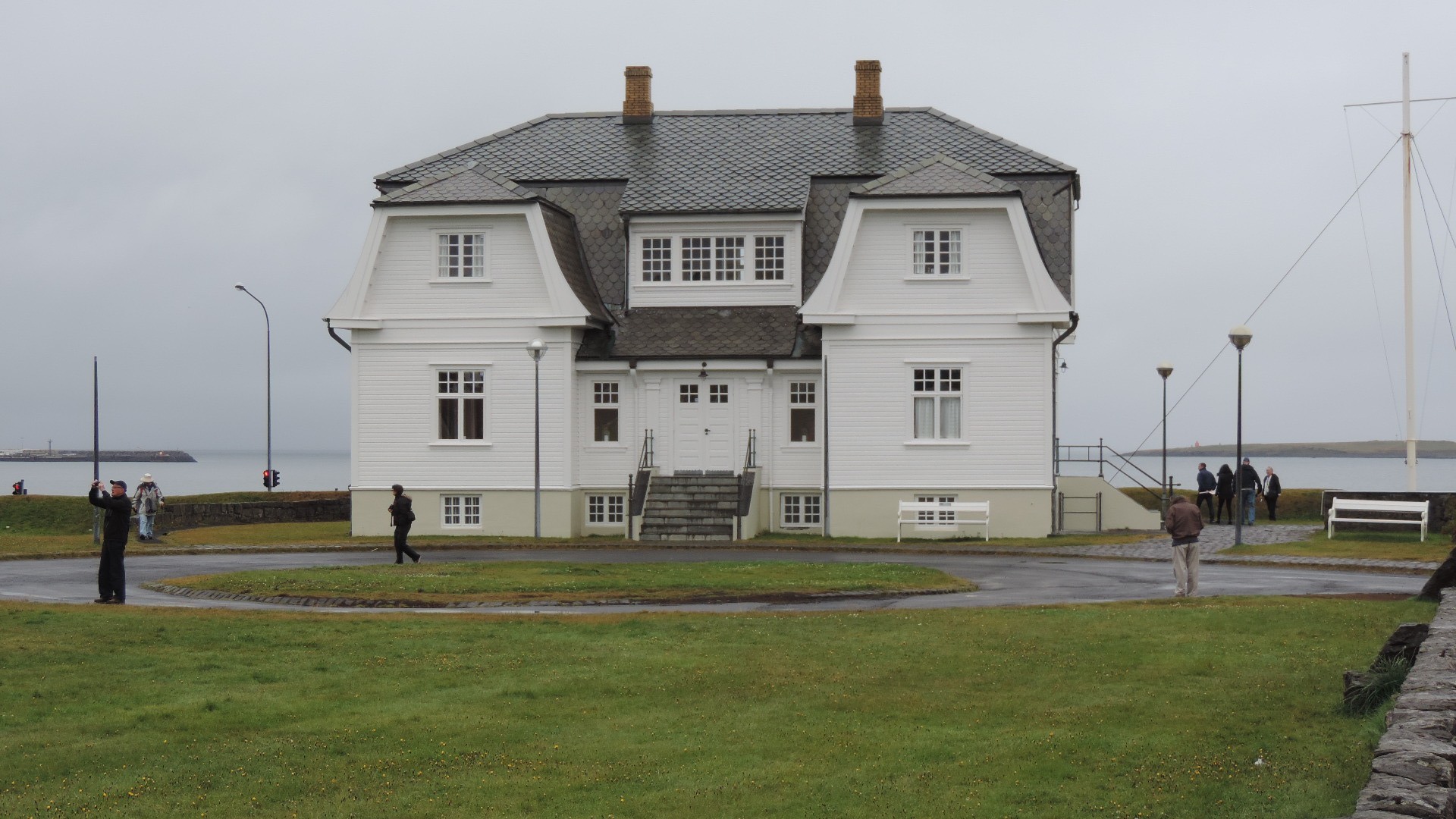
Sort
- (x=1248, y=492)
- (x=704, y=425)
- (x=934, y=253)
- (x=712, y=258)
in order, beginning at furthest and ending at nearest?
(x=1248, y=492) < (x=712, y=258) < (x=704, y=425) < (x=934, y=253)

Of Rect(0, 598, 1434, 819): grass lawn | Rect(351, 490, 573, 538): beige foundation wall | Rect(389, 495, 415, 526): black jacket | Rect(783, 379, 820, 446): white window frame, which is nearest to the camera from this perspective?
Rect(0, 598, 1434, 819): grass lawn

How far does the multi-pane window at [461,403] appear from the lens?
1451 inches

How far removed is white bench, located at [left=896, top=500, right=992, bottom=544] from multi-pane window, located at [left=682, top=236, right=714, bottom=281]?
7.48 meters

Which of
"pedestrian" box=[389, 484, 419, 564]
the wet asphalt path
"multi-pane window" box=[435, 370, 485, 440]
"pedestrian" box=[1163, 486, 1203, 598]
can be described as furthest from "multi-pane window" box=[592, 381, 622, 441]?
"pedestrian" box=[1163, 486, 1203, 598]

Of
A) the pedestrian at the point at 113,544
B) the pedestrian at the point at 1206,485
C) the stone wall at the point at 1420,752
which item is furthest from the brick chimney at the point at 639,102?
the stone wall at the point at 1420,752

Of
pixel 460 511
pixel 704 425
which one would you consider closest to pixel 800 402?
pixel 704 425

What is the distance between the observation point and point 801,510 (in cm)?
3722

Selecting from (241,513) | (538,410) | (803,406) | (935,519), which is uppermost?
(803,406)

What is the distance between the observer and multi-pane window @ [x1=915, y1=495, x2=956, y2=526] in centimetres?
3566

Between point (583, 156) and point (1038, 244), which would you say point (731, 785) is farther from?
point (583, 156)

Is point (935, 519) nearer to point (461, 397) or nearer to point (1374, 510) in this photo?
point (1374, 510)

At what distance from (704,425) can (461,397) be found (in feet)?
19.1

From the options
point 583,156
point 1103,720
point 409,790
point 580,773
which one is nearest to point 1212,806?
point 1103,720

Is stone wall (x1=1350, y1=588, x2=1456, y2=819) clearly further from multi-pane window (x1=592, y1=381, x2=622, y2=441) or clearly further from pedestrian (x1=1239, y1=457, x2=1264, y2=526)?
pedestrian (x1=1239, y1=457, x2=1264, y2=526)
